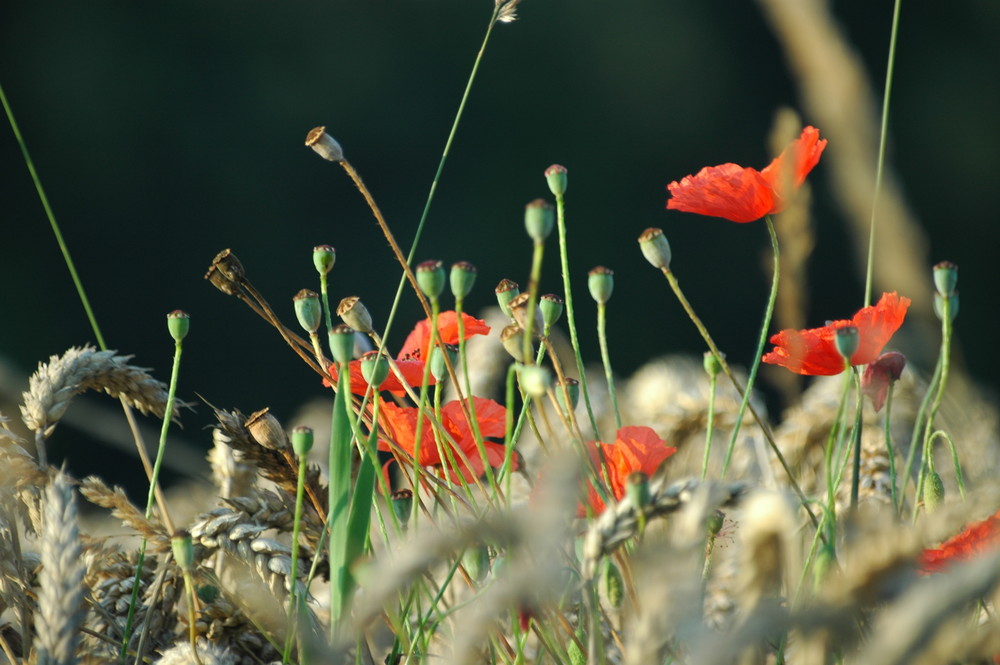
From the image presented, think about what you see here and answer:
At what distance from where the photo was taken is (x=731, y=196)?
56 centimetres

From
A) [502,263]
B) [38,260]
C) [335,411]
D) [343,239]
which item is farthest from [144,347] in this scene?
[335,411]

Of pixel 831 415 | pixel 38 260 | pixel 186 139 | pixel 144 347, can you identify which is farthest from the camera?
pixel 186 139

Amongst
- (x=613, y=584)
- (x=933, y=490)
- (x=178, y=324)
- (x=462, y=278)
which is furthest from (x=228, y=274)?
(x=933, y=490)

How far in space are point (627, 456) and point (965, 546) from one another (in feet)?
0.49

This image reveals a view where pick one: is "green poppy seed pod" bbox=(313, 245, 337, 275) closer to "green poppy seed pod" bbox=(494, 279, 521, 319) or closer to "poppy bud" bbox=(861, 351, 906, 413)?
"green poppy seed pod" bbox=(494, 279, 521, 319)

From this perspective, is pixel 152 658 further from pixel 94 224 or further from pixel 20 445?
pixel 94 224

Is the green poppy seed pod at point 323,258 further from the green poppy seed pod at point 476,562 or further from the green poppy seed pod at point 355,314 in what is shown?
the green poppy seed pod at point 476,562

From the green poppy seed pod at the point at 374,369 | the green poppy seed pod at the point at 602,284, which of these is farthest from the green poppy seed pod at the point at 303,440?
the green poppy seed pod at the point at 602,284

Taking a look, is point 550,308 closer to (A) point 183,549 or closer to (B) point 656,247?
(B) point 656,247

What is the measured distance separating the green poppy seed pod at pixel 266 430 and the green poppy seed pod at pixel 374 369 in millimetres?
55

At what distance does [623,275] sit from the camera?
12.6ft

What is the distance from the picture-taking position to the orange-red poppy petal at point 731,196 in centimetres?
56

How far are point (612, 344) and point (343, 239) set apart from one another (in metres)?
0.92

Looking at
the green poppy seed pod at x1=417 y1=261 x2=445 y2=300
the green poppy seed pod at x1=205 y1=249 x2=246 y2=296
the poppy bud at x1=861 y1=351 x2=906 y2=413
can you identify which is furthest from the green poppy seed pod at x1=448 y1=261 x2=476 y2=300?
the poppy bud at x1=861 y1=351 x2=906 y2=413
